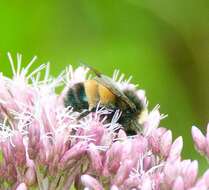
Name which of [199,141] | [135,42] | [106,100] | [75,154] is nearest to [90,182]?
[75,154]

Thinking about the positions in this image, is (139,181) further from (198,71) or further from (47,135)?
(198,71)

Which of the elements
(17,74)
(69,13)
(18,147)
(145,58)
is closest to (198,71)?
(145,58)

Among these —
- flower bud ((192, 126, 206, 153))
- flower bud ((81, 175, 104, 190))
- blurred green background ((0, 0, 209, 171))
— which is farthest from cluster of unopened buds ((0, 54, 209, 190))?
blurred green background ((0, 0, 209, 171))

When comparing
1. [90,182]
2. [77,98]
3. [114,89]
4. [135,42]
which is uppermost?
[135,42]

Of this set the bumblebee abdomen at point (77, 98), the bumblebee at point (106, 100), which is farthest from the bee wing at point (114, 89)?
the bumblebee abdomen at point (77, 98)

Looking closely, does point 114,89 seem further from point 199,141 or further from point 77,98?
point 199,141

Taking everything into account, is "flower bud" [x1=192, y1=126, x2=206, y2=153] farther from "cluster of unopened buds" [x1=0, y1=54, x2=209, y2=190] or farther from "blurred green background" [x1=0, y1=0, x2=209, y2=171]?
"blurred green background" [x1=0, y1=0, x2=209, y2=171]
